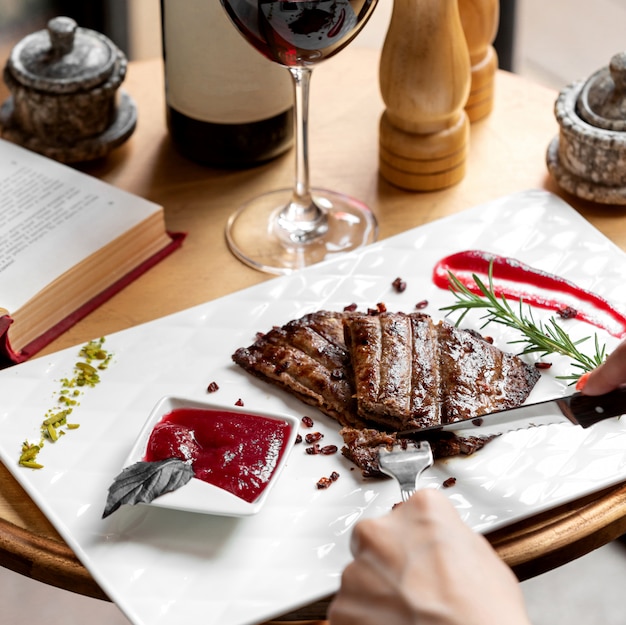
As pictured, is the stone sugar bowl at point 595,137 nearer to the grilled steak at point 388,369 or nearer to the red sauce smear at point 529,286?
the red sauce smear at point 529,286

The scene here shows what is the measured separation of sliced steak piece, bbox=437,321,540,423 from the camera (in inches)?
44.9

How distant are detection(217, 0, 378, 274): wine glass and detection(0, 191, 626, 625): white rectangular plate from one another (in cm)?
12

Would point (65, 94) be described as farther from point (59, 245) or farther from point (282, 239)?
point (282, 239)

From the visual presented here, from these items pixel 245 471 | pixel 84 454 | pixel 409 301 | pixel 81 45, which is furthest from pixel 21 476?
pixel 81 45

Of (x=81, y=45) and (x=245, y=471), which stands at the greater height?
(x=81, y=45)

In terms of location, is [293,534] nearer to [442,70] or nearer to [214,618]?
[214,618]

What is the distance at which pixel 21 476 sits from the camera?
1.08m

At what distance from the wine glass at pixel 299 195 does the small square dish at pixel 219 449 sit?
0.39 m

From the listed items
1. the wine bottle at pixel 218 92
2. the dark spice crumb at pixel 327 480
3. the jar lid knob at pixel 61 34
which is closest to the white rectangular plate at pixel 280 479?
the dark spice crumb at pixel 327 480

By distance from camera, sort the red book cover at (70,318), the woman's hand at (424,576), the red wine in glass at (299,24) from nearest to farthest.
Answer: the woman's hand at (424,576)
the red wine in glass at (299,24)
the red book cover at (70,318)

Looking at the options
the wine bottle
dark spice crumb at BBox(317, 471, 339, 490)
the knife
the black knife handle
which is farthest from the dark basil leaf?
the wine bottle

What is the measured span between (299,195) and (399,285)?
10.2 inches

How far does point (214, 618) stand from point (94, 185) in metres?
0.82

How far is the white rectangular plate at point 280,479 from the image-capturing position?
97 cm
